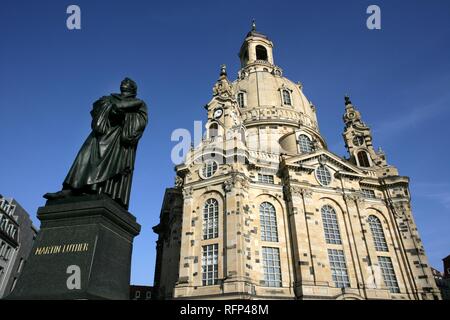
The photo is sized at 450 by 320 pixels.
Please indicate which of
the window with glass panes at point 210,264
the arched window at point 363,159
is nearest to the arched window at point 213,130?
the window with glass panes at point 210,264

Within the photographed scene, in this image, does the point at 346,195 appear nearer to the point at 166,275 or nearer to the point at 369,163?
the point at 369,163

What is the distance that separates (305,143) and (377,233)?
14596 millimetres

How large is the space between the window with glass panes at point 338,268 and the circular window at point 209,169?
46.1ft

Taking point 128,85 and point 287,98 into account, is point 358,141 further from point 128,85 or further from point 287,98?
point 128,85

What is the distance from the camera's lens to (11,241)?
143 feet

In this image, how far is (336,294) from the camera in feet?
86.9

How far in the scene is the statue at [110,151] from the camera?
7.81 m

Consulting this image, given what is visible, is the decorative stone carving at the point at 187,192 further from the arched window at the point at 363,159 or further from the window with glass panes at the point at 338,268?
the arched window at the point at 363,159

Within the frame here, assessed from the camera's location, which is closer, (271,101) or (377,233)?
(377,233)

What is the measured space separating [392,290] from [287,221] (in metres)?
12.3

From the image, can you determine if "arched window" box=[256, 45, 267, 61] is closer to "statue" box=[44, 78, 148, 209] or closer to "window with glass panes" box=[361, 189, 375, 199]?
"window with glass panes" box=[361, 189, 375, 199]

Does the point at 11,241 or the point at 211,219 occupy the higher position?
the point at 11,241

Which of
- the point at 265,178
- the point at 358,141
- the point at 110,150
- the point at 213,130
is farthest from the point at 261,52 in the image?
the point at 110,150
